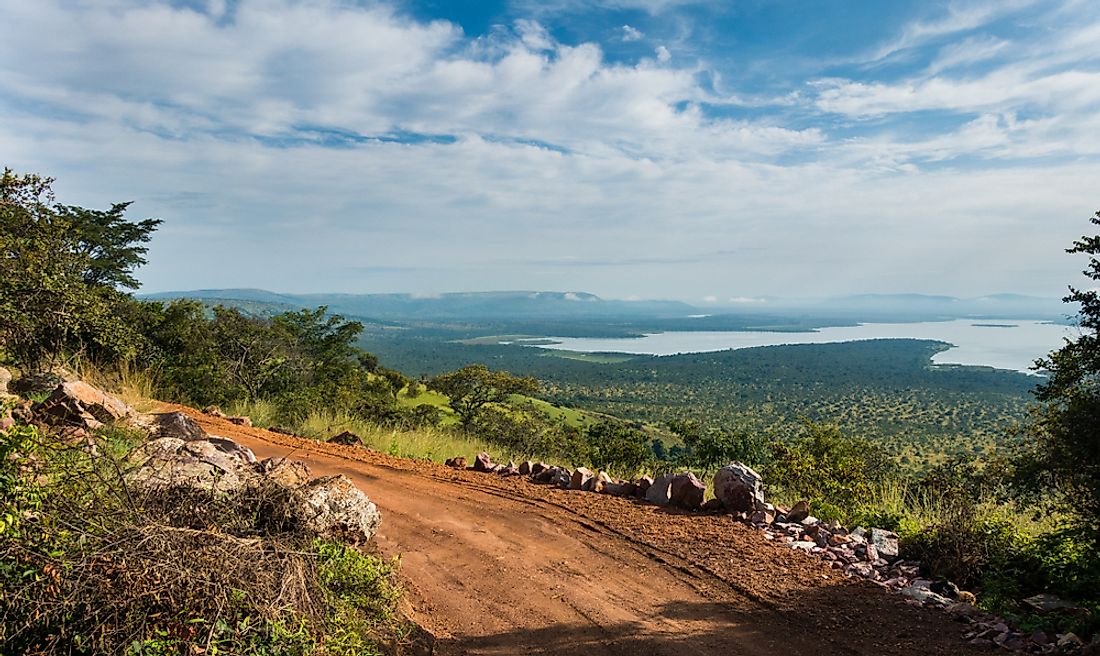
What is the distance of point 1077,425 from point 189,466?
8.05m

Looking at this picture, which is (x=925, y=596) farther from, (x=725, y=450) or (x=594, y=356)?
(x=594, y=356)

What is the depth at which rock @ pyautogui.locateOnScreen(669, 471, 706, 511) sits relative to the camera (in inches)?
321

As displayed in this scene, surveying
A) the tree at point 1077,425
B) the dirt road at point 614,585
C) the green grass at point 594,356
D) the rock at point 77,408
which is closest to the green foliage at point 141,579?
the dirt road at point 614,585

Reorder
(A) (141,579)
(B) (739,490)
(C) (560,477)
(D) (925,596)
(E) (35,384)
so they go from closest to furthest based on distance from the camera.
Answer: (A) (141,579)
(D) (925,596)
(B) (739,490)
(E) (35,384)
(C) (560,477)

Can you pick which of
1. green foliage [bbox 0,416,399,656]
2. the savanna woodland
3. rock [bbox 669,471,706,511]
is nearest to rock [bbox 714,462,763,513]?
rock [bbox 669,471,706,511]

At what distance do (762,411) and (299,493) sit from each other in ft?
259

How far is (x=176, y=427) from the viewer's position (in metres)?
8.52

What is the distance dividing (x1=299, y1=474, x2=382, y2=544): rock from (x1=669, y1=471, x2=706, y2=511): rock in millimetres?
3761

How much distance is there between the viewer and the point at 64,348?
12.2 meters

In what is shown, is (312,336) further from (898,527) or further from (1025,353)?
(1025,353)

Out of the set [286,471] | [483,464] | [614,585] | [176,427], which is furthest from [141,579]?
[483,464]

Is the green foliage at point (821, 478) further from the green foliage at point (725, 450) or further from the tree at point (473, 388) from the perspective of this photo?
the tree at point (473, 388)

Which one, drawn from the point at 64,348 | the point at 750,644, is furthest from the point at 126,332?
the point at 750,644

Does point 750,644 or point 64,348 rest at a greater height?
point 64,348
